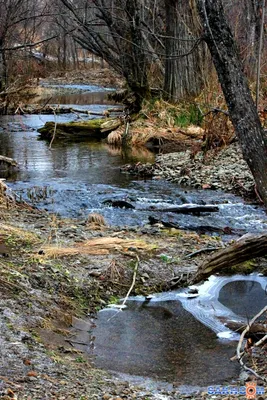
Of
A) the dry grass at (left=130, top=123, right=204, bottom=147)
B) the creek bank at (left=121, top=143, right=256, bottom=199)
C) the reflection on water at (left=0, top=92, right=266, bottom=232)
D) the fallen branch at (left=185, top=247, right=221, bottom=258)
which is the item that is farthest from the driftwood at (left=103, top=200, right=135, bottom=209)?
the dry grass at (left=130, top=123, right=204, bottom=147)

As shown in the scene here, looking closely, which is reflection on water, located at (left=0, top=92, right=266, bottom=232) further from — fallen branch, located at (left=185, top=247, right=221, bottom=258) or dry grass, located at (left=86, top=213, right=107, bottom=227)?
fallen branch, located at (left=185, top=247, right=221, bottom=258)

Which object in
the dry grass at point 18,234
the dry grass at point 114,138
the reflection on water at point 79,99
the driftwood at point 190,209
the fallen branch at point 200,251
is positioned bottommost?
the driftwood at point 190,209

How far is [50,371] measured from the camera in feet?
11.4

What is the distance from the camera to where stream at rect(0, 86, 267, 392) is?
418cm

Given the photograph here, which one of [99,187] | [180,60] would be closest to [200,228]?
[99,187]

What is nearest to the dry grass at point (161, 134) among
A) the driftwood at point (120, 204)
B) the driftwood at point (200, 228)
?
the driftwood at point (120, 204)

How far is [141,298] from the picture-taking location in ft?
18.1

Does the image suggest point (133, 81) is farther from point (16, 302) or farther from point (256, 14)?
point (16, 302)

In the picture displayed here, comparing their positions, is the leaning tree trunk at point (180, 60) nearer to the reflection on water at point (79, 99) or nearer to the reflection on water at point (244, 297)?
the reflection on water at point (79, 99)

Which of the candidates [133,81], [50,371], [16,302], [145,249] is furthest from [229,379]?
[133,81]

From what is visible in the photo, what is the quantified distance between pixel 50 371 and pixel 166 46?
16.4 m

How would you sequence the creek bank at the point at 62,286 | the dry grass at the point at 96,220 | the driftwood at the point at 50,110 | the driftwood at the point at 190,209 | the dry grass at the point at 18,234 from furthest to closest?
the driftwood at the point at 50,110 < the driftwood at the point at 190,209 < the dry grass at the point at 96,220 < the dry grass at the point at 18,234 < the creek bank at the point at 62,286

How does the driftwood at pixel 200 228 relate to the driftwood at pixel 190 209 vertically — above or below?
below

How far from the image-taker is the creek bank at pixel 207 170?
36.5 ft
